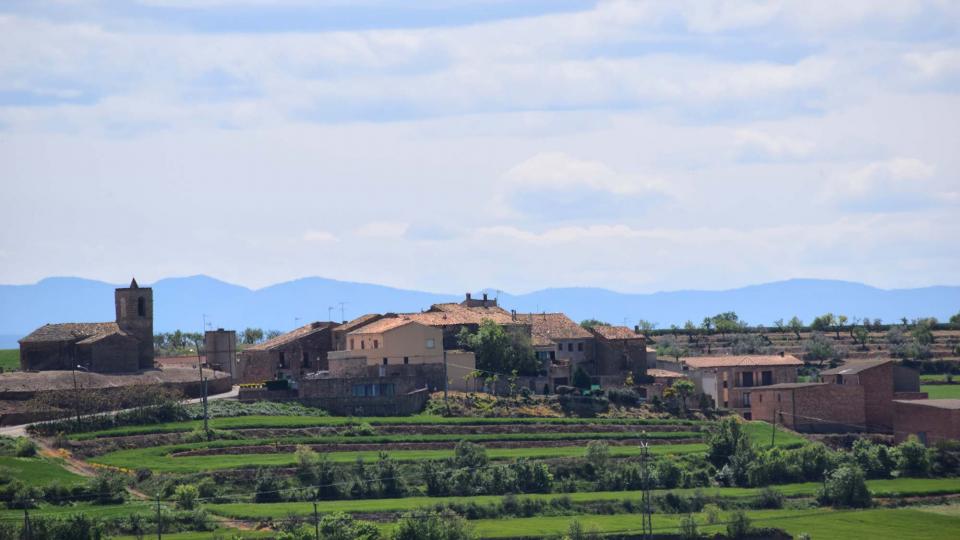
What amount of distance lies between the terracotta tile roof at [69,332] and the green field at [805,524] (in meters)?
36.3

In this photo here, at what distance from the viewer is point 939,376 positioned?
130250 millimetres

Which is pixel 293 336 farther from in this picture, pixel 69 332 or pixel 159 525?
pixel 159 525

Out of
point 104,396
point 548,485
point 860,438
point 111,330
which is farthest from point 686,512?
point 111,330

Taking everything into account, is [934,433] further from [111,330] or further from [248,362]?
[111,330]

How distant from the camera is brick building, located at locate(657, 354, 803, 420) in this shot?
111188 mm

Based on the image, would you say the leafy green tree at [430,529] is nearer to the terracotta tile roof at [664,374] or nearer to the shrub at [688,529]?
the shrub at [688,529]

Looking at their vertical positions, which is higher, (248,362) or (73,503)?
(248,362)

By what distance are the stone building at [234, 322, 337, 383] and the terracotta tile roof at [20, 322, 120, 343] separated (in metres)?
9.71

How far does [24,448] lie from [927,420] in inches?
2126

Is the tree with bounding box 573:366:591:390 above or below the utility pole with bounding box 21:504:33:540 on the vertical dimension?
above

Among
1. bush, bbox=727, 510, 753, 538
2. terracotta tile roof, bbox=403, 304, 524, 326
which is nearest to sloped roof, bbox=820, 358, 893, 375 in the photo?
terracotta tile roof, bbox=403, 304, 524, 326

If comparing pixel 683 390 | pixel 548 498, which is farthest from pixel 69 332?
pixel 683 390

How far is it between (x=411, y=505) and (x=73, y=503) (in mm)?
15725

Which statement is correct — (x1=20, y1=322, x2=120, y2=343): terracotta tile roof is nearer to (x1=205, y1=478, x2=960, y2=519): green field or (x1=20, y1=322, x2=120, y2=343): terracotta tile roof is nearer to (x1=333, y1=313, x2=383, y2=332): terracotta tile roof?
(x1=333, y1=313, x2=383, y2=332): terracotta tile roof
